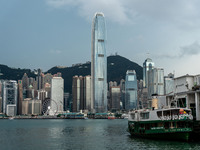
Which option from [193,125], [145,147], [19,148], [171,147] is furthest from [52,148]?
[193,125]

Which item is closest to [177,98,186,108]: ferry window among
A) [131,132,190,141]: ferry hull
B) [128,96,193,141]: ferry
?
[128,96,193,141]: ferry

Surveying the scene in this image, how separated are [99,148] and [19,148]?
50.2ft

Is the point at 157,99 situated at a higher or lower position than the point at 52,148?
higher

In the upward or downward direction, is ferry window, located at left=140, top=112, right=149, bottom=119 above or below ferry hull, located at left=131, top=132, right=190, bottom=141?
above

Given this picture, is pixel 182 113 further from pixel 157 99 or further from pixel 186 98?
pixel 157 99

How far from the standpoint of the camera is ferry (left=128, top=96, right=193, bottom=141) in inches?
1941

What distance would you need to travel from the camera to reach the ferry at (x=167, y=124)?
49.3m

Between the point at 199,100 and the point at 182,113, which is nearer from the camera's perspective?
the point at 182,113

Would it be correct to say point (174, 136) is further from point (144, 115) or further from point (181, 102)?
point (181, 102)

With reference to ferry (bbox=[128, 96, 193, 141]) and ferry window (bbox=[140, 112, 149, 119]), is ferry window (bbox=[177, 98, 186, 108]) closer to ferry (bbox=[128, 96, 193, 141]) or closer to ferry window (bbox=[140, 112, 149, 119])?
ferry window (bbox=[140, 112, 149, 119])

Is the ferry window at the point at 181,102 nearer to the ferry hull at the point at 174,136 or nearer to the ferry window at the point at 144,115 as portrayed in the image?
the ferry window at the point at 144,115

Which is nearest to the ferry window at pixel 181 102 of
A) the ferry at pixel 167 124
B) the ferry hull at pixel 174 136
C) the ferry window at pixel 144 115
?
the ferry window at pixel 144 115

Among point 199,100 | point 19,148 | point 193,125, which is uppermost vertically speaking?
point 199,100

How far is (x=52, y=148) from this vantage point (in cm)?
5297
